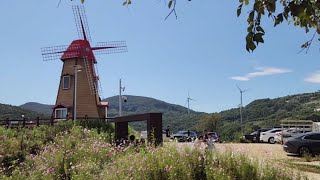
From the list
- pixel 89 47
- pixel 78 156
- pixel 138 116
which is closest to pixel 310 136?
pixel 138 116

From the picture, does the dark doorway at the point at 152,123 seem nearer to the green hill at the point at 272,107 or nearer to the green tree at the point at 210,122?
the green tree at the point at 210,122

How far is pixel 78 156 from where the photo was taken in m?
17.0

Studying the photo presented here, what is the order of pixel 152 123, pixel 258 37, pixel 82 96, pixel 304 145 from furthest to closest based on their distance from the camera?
pixel 82 96
pixel 304 145
pixel 152 123
pixel 258 37

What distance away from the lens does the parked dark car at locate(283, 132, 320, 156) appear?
27.2m

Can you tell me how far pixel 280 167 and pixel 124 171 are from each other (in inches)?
152

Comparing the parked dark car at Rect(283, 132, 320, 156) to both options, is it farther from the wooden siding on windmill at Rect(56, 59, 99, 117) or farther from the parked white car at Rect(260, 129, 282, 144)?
the wooden siding on windmill at Rect(56, 59, 99, 117)

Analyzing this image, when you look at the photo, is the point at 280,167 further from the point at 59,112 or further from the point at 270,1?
the point at 59,112

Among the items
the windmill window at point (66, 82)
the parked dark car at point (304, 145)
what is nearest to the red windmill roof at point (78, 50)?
the windmill window at point (66, 82)

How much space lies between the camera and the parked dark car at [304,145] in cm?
2725

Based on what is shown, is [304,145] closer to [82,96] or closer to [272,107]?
[82,96]

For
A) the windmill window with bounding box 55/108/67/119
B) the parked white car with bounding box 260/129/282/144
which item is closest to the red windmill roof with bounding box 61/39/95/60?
the windmill window with bounding box 55/108/67/119

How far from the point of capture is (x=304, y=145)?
2747cm

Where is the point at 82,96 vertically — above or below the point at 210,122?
above

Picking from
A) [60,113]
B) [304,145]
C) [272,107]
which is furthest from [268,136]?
[272,107]
